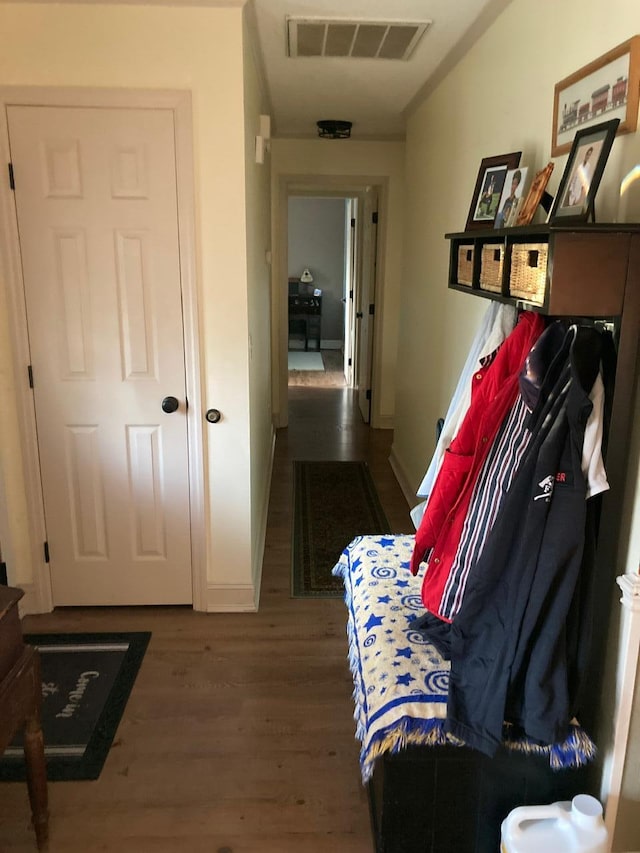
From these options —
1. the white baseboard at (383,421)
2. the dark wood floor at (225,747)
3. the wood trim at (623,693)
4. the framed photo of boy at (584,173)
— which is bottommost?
the dark wood floor at (225,747)

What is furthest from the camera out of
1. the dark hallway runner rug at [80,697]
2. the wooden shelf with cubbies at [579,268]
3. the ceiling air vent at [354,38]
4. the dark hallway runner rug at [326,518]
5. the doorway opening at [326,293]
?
the doorway opening at [326,293]

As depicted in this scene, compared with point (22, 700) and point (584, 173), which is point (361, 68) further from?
point (22, 700)

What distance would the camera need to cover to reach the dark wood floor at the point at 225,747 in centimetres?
184

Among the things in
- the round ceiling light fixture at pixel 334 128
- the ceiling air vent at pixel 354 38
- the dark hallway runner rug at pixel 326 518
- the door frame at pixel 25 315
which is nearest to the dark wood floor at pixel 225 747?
the dark hallway runner rug at pixel 326 518

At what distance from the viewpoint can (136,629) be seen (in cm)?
279

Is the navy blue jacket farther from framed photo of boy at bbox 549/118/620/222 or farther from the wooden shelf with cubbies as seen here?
framed photo of boy at bbox 549/118/620/222

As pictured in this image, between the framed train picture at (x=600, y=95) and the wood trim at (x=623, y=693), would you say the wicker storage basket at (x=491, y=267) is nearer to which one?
the framed train picture at (x=600, y=95)

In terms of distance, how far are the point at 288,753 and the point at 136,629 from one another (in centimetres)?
97

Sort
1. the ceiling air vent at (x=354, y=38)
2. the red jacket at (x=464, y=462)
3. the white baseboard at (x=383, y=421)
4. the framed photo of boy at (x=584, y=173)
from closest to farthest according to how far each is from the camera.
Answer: the framed photo of boy at (x=584, y=173) → the red jacket at (x=464, y=462) → the ceiling air vent at (x=354, y=38) → the white baseboard at (x=383, y=421)

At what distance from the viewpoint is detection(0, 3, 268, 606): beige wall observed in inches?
93.5

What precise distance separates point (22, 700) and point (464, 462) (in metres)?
1.24

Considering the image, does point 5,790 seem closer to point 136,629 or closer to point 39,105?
point 136,629

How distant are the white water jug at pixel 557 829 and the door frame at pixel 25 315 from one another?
170 cm

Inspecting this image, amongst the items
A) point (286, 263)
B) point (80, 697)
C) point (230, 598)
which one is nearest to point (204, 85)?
point (230, 598)
